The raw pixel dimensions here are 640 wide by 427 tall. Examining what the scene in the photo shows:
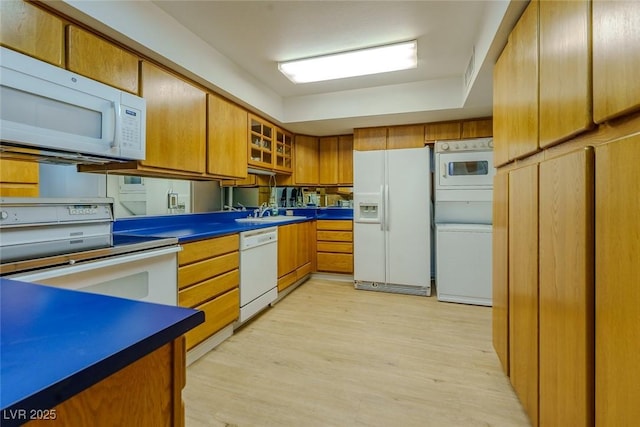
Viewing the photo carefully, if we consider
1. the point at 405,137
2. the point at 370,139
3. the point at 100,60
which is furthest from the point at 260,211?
the point at 100,60

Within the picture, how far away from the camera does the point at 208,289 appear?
7.09 ft

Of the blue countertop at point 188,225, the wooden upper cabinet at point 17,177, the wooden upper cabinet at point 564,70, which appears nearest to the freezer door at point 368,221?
the blue countertop at point 188,225

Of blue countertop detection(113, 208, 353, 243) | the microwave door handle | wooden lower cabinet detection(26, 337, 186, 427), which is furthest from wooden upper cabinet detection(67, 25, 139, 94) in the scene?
wooden lower cabinet detection(26, 337, 186, 427)

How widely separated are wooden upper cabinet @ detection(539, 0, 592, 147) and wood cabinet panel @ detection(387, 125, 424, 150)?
7.99ft

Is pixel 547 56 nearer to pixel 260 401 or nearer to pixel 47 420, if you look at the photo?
pixel 47 420

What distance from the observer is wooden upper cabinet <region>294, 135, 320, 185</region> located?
13.9ft

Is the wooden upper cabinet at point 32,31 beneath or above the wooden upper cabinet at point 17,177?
above

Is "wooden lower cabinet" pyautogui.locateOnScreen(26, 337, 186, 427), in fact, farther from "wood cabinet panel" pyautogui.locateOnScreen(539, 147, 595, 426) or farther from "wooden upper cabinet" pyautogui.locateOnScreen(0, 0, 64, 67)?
"wooden upper cabinet" pyautogui.locateOnScreen(0, 0, 64, 67)

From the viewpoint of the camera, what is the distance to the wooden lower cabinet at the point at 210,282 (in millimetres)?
1976

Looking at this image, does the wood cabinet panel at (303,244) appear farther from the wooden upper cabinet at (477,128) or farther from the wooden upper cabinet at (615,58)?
the wooden upper cabinet at (615,58)

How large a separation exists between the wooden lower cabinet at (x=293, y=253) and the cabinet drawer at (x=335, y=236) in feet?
0.56

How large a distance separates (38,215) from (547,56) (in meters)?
2.17

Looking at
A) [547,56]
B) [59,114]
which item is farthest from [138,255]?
[547,56]

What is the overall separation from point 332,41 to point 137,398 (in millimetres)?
2481
